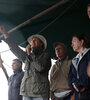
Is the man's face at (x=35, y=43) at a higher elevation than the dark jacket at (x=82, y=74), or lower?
higher

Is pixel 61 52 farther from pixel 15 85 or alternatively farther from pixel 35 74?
pixel 15 85

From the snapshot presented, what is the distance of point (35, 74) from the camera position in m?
2.53

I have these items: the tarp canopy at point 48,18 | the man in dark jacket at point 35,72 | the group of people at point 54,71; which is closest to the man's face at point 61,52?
the group of people at point 54,71

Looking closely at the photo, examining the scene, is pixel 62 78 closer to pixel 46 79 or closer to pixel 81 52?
pixel 46 79

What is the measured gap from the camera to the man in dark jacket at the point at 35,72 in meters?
2.46

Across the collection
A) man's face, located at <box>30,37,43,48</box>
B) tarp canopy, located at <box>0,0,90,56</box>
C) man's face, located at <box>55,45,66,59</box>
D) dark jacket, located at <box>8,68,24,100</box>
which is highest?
tarp canopy, located at <box>0,0,90,56</box>

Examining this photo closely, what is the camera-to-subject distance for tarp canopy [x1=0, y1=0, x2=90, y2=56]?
3.21 m

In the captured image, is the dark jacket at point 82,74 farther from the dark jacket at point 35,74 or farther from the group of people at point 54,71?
the dark jacket at point 35,74

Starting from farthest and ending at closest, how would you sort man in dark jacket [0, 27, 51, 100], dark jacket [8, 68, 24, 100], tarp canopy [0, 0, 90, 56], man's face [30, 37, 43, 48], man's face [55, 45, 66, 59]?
dark jacket [8, 68, 24, 100]
tarp canopy [0, 0, 90, 56]
man's face [55, 45, 66, 59]
man's face [30, 37, 43, 48]
man in dark jacket [0, 27, 51, 100]

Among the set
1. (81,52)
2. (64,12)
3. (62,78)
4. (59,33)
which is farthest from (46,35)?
(81,52)

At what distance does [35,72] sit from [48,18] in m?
1.21

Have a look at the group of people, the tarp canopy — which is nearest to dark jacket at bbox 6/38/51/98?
the group of people

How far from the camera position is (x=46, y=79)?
8.38 feet

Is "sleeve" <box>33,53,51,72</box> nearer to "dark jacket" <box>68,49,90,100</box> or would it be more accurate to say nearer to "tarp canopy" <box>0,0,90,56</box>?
"dark jacket" <box>68,49,90,100</box>
